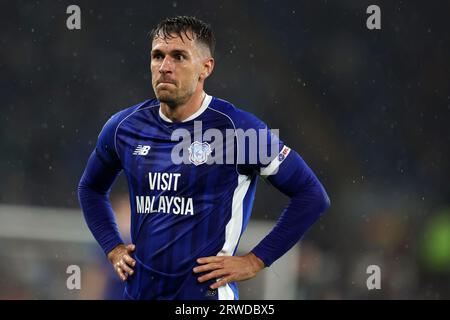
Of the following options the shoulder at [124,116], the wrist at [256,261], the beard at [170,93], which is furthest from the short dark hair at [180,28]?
the wrist at [256,261]

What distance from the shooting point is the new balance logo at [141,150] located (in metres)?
4.34

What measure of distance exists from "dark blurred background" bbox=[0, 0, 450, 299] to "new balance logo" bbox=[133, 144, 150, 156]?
5.07 metres

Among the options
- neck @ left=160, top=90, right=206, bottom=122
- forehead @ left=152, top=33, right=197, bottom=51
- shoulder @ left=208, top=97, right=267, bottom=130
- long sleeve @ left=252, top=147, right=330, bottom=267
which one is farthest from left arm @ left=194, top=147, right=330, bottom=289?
forehead @ left=152, top=33, right=197, bottom=51

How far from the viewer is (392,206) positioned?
33.7 feet

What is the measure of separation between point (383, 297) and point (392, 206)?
4.79 ft

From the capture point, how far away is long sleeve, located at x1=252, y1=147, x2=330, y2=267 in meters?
4.32

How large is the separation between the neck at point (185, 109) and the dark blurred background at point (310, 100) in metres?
5.12

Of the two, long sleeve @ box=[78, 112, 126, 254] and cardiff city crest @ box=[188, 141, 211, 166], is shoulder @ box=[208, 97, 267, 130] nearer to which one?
cardiff city crest @ box=[188, 141, 211, 166]

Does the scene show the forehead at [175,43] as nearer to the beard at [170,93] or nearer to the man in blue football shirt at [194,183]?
the man in blue football shirt at [194,183]

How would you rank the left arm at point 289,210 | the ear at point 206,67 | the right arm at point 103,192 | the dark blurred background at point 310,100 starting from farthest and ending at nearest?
the dark blurred background at point 310,100 → the right arm at point 103,192 → the ear at point 206,67 → the left arm at point 289,210

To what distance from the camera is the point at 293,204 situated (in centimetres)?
434

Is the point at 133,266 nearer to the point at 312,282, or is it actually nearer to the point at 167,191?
the point at 167,191

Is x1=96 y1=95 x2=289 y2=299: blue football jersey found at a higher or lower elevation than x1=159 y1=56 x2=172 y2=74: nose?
lower

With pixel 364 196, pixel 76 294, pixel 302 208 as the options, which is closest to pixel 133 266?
pixel 302 208
